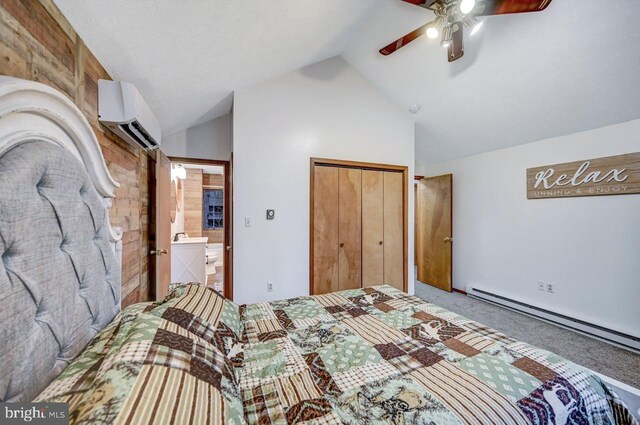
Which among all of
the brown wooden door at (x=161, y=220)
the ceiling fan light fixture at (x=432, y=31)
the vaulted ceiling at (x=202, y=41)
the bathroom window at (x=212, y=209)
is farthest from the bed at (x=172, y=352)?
the bathroom window at (x=212, y=209)

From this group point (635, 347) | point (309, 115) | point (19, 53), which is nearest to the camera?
point (19, 53)

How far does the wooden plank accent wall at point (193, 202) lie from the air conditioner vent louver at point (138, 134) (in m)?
3.86

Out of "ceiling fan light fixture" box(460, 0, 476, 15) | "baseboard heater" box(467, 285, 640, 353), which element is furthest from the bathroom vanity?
"baseboard heater" box(467, 285, 640, 353)

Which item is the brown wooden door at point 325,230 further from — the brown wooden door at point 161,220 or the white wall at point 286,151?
the brown wooden door at point 161,220

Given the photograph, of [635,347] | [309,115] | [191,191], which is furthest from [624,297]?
[191,191]

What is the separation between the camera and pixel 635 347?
2.36m

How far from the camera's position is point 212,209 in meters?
5.71

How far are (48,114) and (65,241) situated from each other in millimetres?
437

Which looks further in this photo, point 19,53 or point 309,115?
point 309,115

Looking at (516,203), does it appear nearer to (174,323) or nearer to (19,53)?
(174,323)

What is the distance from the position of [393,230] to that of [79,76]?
3.36 meters

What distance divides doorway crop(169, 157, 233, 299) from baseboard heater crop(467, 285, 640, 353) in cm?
405

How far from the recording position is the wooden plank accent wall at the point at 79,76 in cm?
77

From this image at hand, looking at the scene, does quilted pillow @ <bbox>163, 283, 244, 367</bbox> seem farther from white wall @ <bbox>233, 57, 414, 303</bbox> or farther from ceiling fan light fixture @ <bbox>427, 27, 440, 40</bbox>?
ceiling fan light fixture @ <bbox>427, 27, 440, 40</bbox>
